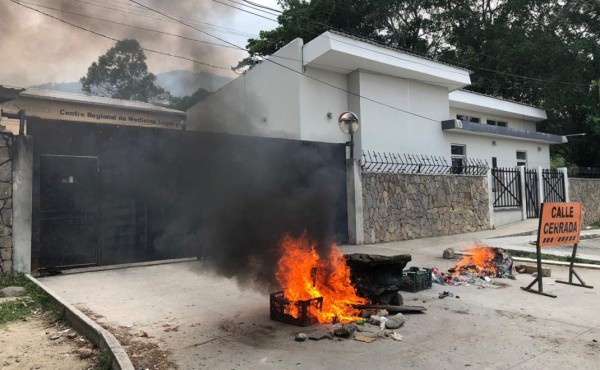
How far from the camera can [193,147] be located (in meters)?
6.81

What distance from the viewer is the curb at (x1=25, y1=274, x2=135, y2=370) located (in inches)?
141

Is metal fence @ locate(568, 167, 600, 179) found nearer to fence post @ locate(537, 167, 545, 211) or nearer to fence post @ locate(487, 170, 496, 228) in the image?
fence post @ locate(537, 167, 545, 211)

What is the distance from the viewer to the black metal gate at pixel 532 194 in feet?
56.1

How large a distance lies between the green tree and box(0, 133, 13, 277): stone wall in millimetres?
4242

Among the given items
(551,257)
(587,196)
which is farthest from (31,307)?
(587,196)

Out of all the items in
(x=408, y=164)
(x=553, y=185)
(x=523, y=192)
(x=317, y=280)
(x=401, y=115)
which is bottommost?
(x=317, y=280)

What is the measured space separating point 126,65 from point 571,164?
2924 centimetres

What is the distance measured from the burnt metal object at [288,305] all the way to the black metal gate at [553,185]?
16.7 meters

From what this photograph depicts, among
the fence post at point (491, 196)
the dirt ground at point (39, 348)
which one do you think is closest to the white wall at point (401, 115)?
the fence post at point (491, 196)

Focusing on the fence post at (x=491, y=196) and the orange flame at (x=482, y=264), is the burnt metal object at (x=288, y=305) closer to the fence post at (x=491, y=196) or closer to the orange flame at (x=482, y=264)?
the orange flame at (x=482, y=264)

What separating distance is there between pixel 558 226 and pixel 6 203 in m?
9.59

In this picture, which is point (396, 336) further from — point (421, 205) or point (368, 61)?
point (368, 61)

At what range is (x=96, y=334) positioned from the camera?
4.30 metres

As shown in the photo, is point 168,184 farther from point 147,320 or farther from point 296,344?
A: point 296,344
